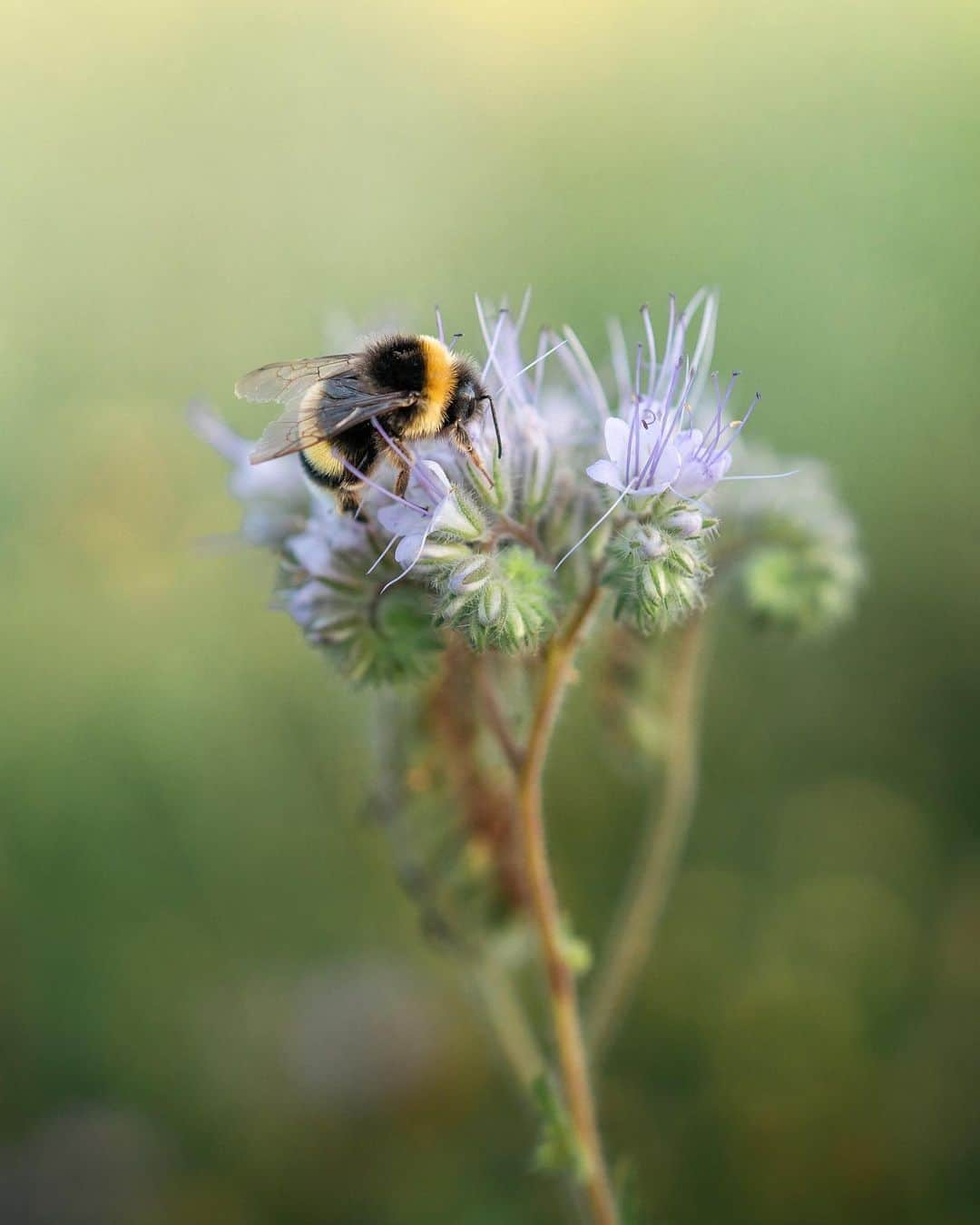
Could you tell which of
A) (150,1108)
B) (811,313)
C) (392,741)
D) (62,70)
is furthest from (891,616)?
(62,70)

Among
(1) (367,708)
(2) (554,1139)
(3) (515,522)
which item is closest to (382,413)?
(3) (515,522)

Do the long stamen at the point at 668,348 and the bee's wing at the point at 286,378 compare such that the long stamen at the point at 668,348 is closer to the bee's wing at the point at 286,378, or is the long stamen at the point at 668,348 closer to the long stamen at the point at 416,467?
the long stamen at the point at 416,467

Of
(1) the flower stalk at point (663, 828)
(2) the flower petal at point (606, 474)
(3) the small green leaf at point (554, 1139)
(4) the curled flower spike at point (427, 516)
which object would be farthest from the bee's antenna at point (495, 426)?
(3) the small green leaf at point (554, 1139)

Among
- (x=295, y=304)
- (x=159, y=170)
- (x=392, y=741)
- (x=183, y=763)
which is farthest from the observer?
(x=159, y=170)

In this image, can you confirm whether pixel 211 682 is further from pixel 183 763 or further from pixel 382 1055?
pixel 382 1055

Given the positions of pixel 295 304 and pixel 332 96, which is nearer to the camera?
pixel 295 304

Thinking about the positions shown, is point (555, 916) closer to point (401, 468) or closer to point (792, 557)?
point (401, 468)

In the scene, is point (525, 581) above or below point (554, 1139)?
above
